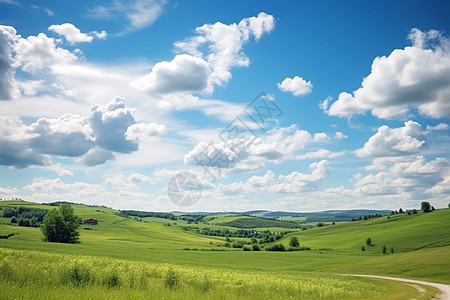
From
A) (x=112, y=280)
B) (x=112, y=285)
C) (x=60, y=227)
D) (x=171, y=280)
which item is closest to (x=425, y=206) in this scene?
(x=60, y=227)

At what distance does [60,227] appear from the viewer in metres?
93.8

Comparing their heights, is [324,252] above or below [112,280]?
below

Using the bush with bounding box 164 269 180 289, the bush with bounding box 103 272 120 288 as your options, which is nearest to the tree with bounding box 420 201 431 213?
the bush with bounding box 164 269 180 289

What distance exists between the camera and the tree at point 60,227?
3659 inches

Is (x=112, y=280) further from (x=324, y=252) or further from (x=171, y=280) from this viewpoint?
(x=324, y=252)

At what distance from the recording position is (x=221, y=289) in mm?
20188

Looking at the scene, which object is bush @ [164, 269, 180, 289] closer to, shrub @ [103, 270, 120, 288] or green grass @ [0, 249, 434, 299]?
green grass @ [0, 249, 434, 299]

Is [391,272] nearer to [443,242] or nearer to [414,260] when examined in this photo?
[414,260]

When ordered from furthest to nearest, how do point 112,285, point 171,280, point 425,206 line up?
point 425,206 < point 171,280 < point 112,285

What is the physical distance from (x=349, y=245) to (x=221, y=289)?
131735 mm

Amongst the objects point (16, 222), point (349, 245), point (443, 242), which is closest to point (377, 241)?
point (349, 245)

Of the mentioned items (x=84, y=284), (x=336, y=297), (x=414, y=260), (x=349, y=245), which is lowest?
(x=349, y=245)

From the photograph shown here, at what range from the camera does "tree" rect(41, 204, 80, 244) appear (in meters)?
92.9

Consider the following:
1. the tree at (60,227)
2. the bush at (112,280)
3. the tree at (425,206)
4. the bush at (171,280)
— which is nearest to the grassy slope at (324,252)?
the tree at (60,227)
